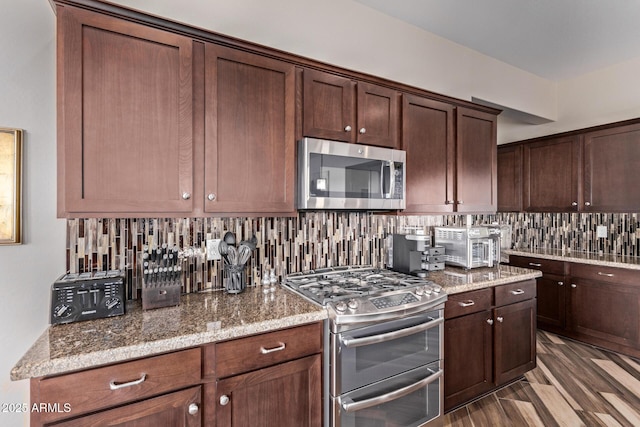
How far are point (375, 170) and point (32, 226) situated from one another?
1.90m

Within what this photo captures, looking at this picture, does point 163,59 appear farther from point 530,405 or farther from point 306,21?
point 530,405

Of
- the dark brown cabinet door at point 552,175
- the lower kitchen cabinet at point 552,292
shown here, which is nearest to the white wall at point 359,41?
the dark brown cabinet door at point 552,175

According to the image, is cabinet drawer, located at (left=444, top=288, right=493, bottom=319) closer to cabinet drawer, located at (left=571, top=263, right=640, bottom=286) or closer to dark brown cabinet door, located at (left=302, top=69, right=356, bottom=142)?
dark brown cabinet door, located at (left=302, top=69, right=356, bottom=142)

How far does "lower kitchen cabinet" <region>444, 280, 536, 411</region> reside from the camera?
2.07m

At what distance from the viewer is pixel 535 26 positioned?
8.98 ft

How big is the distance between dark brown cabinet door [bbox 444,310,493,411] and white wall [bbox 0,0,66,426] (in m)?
2.29

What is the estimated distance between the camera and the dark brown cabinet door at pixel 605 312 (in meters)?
2.95

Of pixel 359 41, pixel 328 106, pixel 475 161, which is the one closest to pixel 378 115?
pixel 328 106

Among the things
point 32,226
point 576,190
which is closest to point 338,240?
point 32,226

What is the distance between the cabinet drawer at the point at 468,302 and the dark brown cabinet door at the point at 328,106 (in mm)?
1245

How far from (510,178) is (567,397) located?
2673 mm

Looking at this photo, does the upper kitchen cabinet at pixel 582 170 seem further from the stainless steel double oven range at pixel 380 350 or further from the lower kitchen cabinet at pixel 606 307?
the stainless steel double oven range at pixel 380 350

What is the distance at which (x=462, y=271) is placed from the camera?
251 cm

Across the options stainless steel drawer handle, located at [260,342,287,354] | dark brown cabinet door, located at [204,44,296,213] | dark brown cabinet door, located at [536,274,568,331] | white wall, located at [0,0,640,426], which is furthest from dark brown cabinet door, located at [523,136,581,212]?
stainless steel drawer handle, located at [260,342,287,354]
